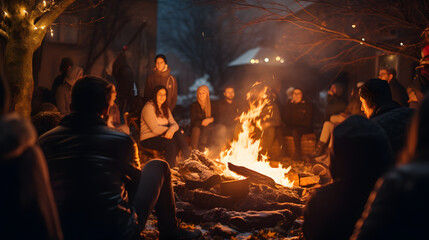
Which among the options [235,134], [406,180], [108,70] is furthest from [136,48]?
[406,180]

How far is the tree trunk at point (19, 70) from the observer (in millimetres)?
5744

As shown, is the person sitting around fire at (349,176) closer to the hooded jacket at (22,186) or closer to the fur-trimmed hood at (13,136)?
the hooded jacket at (22,186)

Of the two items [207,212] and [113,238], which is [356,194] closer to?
[113,238]

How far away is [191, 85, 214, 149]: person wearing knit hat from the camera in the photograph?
30.6 feet

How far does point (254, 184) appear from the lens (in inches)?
232

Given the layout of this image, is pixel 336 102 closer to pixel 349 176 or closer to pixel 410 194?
pixel 349 176

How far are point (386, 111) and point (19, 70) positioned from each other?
542 cm

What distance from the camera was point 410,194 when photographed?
1622mm

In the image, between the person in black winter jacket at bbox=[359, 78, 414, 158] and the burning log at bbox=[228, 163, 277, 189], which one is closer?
the person in black winter jacket at bbox=[359, 78, 414, 158]

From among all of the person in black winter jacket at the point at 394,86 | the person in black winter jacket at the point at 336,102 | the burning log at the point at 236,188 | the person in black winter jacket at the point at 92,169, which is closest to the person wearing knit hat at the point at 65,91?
the burning log at the point at 236,188

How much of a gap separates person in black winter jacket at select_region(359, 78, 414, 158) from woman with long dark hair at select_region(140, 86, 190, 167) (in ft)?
13.5

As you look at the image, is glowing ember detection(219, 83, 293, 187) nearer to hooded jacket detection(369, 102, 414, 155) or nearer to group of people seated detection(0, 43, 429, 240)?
group of people seated detection(0, 43, 429, 240)

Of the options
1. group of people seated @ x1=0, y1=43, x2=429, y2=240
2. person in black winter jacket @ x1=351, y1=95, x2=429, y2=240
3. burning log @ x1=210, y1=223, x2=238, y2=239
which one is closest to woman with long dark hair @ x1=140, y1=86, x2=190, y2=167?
burning log @ x1=210, y1=223, x2=238, y2=239

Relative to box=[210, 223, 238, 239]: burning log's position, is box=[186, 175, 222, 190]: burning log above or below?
above
